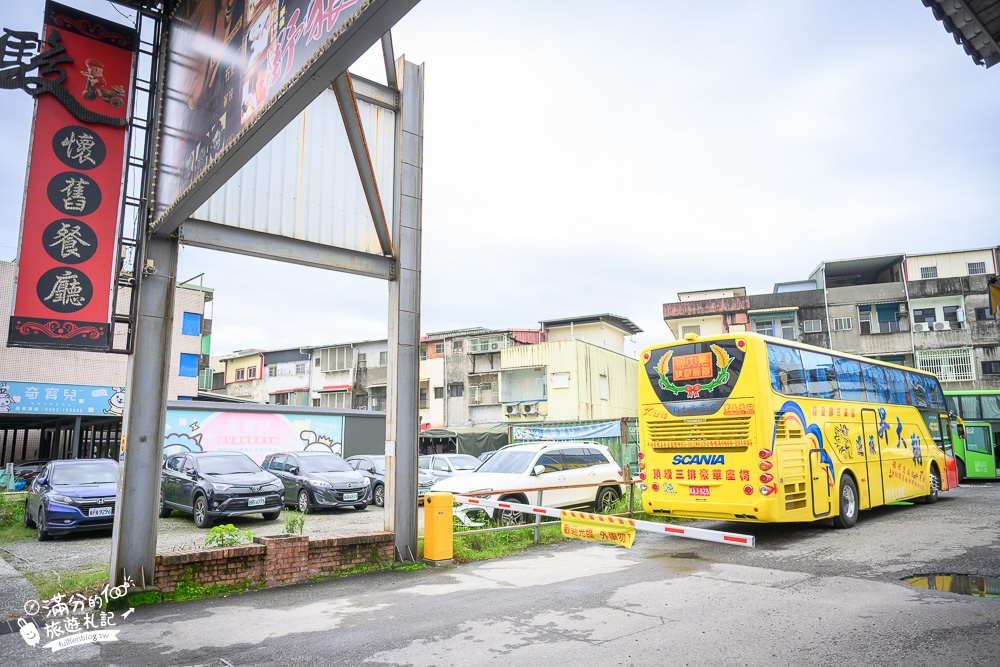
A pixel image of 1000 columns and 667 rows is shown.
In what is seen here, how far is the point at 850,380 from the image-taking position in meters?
13.0

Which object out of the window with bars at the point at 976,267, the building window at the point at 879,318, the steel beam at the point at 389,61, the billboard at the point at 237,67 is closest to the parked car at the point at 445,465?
the steel beam at the point at 389,61

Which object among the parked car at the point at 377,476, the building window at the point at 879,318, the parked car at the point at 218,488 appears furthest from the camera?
the building window at the point at 879,318

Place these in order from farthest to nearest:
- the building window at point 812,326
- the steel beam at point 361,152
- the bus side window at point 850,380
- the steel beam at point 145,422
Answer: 1. the building window at point 812,326
2. the bus side window at point 850,380
3. the steel beam at point 361,152
4. the steel beam at point 145,422

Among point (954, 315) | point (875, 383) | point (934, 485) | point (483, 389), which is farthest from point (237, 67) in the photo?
point (954, 315)

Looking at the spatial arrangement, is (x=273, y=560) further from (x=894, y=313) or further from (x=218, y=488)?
(x=894, y=313)

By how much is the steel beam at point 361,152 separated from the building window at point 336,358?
43.9 meters

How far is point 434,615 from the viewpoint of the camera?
6719 mm

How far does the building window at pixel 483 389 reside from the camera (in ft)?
158

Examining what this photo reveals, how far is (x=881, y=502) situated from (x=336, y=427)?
22024mm

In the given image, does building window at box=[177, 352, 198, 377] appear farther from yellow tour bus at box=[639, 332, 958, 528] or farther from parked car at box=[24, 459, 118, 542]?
yellow tour bus at box=[639, 332, 958, 528]

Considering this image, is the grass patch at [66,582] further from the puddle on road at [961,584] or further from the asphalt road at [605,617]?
Result: the puddle on road at [961,584]

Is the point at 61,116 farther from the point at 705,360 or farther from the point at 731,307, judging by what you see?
the point at 731,307

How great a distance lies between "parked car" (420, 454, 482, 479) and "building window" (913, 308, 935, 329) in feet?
110

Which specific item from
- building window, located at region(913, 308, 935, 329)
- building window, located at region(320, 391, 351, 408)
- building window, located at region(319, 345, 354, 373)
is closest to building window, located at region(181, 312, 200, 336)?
building window, located at region(319, 345, 354, 373)
